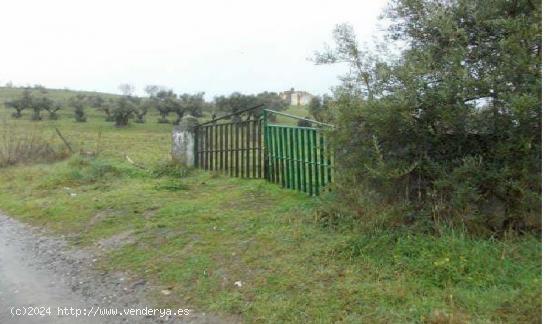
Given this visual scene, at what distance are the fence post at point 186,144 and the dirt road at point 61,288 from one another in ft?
15.8

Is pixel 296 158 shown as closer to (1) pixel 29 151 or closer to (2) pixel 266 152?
(2) pixel 266 152

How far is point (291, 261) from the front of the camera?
16.0 ft

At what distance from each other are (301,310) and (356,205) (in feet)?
5.52

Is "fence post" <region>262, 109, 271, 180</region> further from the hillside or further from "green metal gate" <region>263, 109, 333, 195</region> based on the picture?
the hillside

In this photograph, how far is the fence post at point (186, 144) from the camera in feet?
36.8

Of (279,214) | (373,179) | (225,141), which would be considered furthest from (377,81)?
(225,141)

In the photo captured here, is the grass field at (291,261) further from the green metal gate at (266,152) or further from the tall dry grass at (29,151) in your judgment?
the tall dry grass at (29,151)

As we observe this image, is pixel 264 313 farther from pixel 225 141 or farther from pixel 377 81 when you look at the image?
pixel 225 141

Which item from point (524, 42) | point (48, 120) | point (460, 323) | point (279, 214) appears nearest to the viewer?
point (460, 323)

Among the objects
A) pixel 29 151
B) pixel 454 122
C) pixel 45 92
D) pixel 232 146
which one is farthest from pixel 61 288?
pixel 45 92

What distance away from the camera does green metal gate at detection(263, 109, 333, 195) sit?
7.70 m

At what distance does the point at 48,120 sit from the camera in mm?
32656

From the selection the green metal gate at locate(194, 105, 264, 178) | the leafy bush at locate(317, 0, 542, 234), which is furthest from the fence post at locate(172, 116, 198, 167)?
the leafy bush at locate(317, 0, 542, 234)

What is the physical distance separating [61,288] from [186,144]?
649 cm
